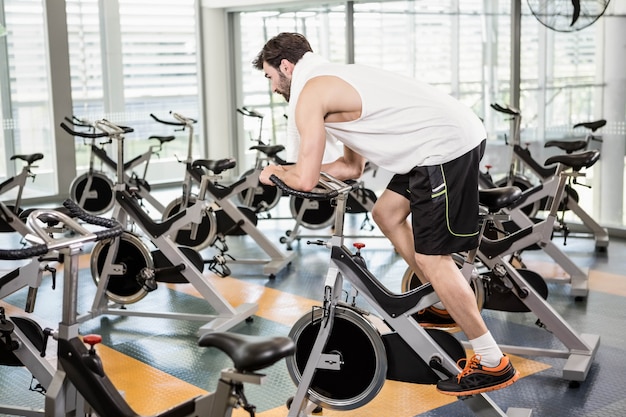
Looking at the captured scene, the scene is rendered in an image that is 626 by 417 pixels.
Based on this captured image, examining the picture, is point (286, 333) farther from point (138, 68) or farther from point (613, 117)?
point (138, 68)

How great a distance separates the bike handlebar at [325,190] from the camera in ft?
8.99

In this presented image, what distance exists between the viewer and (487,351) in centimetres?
286

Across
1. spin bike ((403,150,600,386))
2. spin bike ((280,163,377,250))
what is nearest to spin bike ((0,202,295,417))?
spin bike ((403,150,600,386))

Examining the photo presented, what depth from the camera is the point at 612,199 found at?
694 cm

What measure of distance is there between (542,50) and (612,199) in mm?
1417

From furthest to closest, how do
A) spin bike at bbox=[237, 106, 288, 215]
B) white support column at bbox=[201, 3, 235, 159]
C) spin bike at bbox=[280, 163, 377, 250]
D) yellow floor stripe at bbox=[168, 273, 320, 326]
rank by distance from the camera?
white support column at bbox=[201, 3, 235, 159]
spin bike at bbox=[237, 106, 288, 215]
spin bike at bbox=[280, 163, 377, 250]
yellow floor stripe at bbox=[168, 273, 320, 326]

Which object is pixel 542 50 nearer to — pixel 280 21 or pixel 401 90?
pixel 280 21

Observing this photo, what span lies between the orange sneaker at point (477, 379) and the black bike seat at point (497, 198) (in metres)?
0.53

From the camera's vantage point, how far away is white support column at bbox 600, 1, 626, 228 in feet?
22.0

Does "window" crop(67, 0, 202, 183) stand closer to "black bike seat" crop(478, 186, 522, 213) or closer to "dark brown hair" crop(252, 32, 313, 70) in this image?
"dark brown hair" crop(252, 32, 313, 70)

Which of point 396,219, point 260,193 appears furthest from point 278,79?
point 260,193

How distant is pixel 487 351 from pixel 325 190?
2.58 feet

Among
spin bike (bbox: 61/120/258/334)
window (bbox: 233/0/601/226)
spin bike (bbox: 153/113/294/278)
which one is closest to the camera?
spin bike (bbox: 61/120/258/334)

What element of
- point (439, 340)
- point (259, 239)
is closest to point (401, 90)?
point (439, 340)
